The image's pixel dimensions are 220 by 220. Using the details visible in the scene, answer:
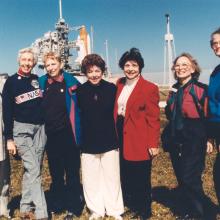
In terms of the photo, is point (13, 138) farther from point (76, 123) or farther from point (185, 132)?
point (185, 132)

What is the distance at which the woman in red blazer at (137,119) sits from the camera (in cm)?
540

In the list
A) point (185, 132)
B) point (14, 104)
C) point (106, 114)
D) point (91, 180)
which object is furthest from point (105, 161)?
point (14, 104)

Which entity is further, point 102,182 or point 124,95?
point 102,182

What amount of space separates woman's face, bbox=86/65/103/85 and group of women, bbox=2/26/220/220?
0.01 metres

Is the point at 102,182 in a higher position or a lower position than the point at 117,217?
higher

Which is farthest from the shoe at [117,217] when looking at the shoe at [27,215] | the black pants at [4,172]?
the black pants at [4,172]

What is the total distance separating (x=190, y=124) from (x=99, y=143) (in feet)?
4.48

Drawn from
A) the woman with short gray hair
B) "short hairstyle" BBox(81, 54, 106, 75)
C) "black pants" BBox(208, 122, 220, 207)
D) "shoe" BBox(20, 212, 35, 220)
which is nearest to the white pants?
the woman with short gray hair

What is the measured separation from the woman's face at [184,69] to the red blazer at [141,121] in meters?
0.40

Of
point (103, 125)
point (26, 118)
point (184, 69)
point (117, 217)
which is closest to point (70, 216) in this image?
point (117, 217)

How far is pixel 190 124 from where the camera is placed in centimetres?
528

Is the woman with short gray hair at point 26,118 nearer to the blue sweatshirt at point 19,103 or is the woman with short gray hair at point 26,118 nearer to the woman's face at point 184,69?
the blue sweatshirt at point 19,103

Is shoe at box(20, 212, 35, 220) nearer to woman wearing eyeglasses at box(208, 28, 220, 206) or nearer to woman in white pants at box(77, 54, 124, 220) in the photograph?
woman in white pants at box(77, 54, 124, 220)

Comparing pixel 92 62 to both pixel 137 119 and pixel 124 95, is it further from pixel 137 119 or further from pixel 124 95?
pixel 137 119
